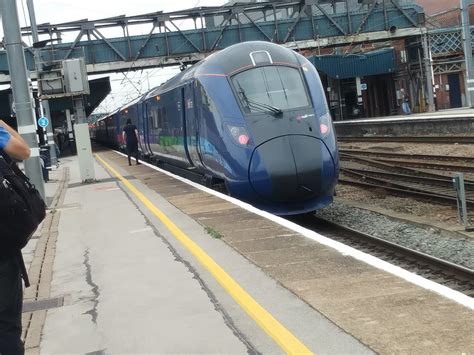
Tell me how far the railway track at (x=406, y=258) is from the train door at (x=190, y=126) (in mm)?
3016

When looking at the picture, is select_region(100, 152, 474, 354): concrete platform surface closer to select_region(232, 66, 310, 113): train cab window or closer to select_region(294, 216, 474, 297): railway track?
select_region(294, 216, 474, 297): railway track

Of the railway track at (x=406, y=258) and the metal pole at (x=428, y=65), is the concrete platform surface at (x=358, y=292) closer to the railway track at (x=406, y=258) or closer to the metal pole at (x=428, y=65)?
the railway track at (x=406, y=258)

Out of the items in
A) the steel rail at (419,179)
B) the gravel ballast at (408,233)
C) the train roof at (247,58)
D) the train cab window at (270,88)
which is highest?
the train roof at (247,58)

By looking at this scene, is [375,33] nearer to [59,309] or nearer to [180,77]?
[180,77]

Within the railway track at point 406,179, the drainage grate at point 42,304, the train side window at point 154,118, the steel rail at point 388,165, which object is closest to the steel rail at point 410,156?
the railway track at point 406,179

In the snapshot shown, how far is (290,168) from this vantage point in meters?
9.88

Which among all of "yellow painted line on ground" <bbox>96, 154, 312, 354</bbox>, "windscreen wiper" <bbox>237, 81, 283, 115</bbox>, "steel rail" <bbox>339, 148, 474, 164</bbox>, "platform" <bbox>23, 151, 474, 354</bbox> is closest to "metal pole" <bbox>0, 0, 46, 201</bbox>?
"platform" <bbox>23, 151, 474, 354</bbox>

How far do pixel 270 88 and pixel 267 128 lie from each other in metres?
1.00

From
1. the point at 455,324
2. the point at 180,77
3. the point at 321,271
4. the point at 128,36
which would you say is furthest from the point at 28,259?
the point at 128,36

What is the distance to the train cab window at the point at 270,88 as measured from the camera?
1062cm

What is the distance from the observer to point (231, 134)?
10.4m

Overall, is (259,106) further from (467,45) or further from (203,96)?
(467,45)

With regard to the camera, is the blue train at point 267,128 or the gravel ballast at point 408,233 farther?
the blue train at point 267,128

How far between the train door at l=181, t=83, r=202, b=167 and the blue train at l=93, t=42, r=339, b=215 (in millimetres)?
400
